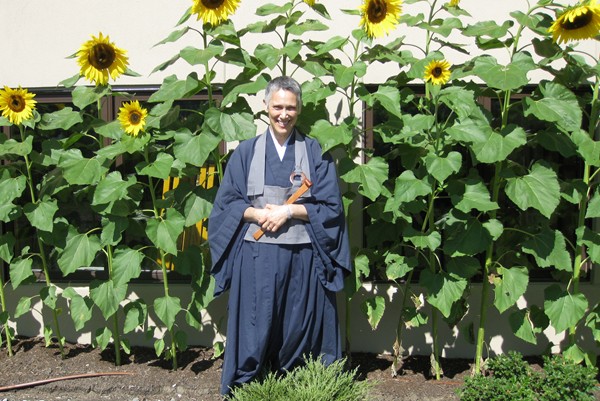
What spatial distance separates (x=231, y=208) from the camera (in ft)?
13.0

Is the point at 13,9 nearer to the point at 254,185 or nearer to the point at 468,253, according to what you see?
the point at 254,185

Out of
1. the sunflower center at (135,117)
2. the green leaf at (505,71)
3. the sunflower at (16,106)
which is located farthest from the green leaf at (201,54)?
the green leaf at (505,71)

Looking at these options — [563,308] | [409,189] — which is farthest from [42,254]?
[563,308]

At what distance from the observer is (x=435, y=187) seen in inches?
166

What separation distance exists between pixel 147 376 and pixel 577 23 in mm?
3194

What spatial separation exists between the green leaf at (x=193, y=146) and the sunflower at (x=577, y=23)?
1882mm

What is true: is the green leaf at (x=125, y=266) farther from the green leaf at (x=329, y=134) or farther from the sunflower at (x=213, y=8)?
the sunflower at (x=213, y=8)

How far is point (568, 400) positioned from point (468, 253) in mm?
905

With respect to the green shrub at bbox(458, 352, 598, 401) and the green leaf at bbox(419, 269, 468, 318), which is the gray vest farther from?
the green shrub at bbox(458, 352, 598, 401)

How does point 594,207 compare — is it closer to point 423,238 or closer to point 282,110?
point 423,238

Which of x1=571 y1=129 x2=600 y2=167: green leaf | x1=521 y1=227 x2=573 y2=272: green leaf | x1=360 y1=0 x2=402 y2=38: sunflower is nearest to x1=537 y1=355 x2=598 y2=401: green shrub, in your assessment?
x1=521 y1=227 x2=573 y2=272: green leaf

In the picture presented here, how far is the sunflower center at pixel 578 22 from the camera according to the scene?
12.6 feet

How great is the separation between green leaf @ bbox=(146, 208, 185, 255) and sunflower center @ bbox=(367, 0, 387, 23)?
5.11ft

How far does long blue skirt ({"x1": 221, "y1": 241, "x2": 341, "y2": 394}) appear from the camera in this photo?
3.95 metres
